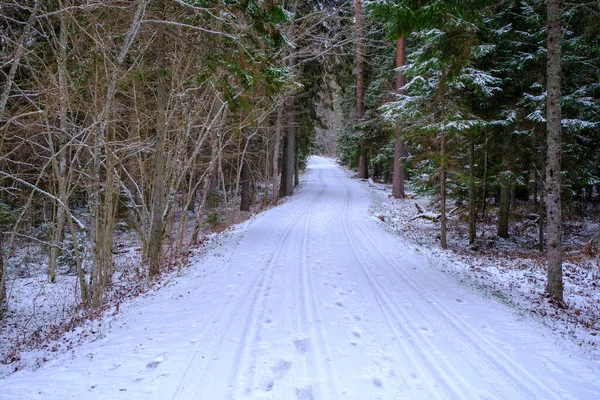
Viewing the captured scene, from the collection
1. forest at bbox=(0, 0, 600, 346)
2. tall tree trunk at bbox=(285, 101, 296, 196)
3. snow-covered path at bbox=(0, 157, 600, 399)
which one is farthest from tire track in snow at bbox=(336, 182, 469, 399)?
tall tree trunk at bbox=(285, 101, 296, 196)

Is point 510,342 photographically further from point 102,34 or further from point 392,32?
point 102,34

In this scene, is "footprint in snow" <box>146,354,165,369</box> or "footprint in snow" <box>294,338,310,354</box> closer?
"footprint in snow" <box>146,354,165,369</box>

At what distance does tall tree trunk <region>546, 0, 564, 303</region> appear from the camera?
6.44 metres

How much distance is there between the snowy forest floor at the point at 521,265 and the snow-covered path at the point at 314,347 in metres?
0.76

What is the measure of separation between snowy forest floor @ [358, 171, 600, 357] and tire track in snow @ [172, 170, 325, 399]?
14.9 feet

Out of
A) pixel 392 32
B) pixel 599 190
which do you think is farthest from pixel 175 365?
pixel 599 190

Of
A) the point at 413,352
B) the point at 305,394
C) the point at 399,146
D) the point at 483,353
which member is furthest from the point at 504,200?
the point at 305,394

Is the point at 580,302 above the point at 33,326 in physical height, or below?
above

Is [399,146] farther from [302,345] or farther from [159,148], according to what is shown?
[302,345]

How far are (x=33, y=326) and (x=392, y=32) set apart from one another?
32.9 ft

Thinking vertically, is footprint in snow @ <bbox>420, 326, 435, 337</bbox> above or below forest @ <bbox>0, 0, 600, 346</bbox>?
below

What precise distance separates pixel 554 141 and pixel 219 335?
264 inches

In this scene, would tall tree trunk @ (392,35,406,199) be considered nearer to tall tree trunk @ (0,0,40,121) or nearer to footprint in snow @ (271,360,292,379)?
footprint in snow @ (271,360,292,379)

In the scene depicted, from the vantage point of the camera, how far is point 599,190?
18.4 metres
